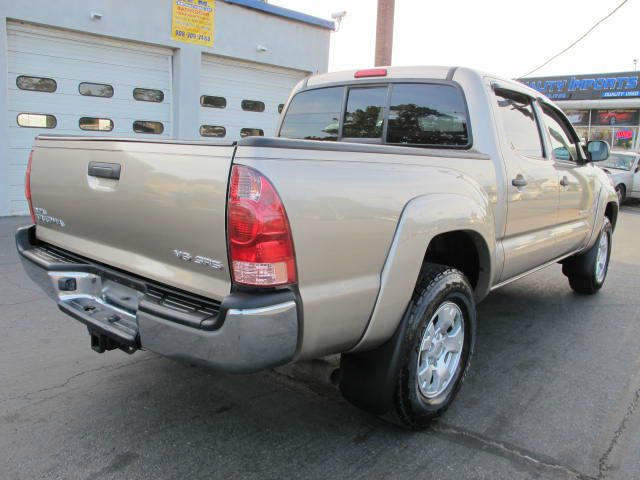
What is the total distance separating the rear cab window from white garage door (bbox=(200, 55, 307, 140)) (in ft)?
22.9

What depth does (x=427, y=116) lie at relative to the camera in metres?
3.83

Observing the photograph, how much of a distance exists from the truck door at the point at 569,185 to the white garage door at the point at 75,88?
7357mm

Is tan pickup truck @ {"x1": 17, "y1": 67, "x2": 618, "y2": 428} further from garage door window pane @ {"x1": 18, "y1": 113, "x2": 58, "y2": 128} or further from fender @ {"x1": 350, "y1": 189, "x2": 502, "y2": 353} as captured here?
garage door window pane @ {"x1": 18, "y1": 113, "x2": 58, "y2": 128}

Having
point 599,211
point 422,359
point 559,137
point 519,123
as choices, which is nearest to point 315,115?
point 519,123

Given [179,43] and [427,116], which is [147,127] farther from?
[427,116]

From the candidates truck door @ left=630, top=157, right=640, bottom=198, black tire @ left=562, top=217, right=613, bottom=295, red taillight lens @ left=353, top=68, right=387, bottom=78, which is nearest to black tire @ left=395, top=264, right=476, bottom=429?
red taillight lens @ left=353, top=68, right=387, bottom=78

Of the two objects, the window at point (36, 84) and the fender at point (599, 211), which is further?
the window at point (36, 84)

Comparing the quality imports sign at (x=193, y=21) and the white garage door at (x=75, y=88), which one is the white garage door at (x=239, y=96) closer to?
the quality imports sign at (x=193, y=21)

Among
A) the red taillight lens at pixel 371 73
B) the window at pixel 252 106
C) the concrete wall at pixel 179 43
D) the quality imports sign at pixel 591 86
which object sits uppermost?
the quality imports sign at pixel 591 86

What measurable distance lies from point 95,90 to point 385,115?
23.9 feet

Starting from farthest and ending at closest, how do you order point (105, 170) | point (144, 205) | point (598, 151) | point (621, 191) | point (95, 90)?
point (621, 191) → point (95, 90) → point (598, 151) → point (105, 170) → point (144, 205)

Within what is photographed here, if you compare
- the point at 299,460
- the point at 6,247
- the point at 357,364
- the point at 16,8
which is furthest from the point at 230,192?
the point at 16,8

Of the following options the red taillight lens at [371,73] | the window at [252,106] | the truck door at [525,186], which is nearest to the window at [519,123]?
the truck door at [525,186]

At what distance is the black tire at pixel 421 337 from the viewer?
9.04 ft
